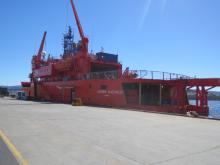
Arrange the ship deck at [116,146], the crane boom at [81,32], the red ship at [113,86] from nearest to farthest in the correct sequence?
the ship deck at [116,146] < the red ship at [113,86] < the crane boom at [81,32]

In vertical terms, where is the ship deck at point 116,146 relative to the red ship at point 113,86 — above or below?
below

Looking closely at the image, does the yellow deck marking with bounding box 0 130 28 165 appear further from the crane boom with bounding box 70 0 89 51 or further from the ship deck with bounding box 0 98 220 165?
the crane boom with bounding box 70 0 89 51

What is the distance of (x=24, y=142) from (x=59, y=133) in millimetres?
1709

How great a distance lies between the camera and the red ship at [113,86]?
72.9 feet

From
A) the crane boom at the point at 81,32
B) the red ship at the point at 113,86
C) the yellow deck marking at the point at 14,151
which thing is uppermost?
the crane boom at the point at 81,32

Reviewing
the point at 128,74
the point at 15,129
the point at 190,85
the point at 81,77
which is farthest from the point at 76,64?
the point at 15,129

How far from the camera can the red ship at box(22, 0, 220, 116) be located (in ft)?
72.9

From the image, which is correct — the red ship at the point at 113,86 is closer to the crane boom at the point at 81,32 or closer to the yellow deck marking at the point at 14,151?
the crane boom at the point at 81,32

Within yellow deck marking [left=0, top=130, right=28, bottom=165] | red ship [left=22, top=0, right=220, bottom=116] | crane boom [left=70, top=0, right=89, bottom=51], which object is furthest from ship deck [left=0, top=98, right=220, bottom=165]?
crane boom [left=70, top=0, right=89, bottom=51]

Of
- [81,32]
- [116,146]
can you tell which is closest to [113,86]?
[81,32]

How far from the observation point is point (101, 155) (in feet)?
20.0

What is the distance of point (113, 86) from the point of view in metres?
24.5

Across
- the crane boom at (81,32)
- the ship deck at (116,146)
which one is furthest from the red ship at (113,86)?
the ship deck at (116,146)

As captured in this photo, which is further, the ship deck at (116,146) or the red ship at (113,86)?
the red ship at (113,86)
